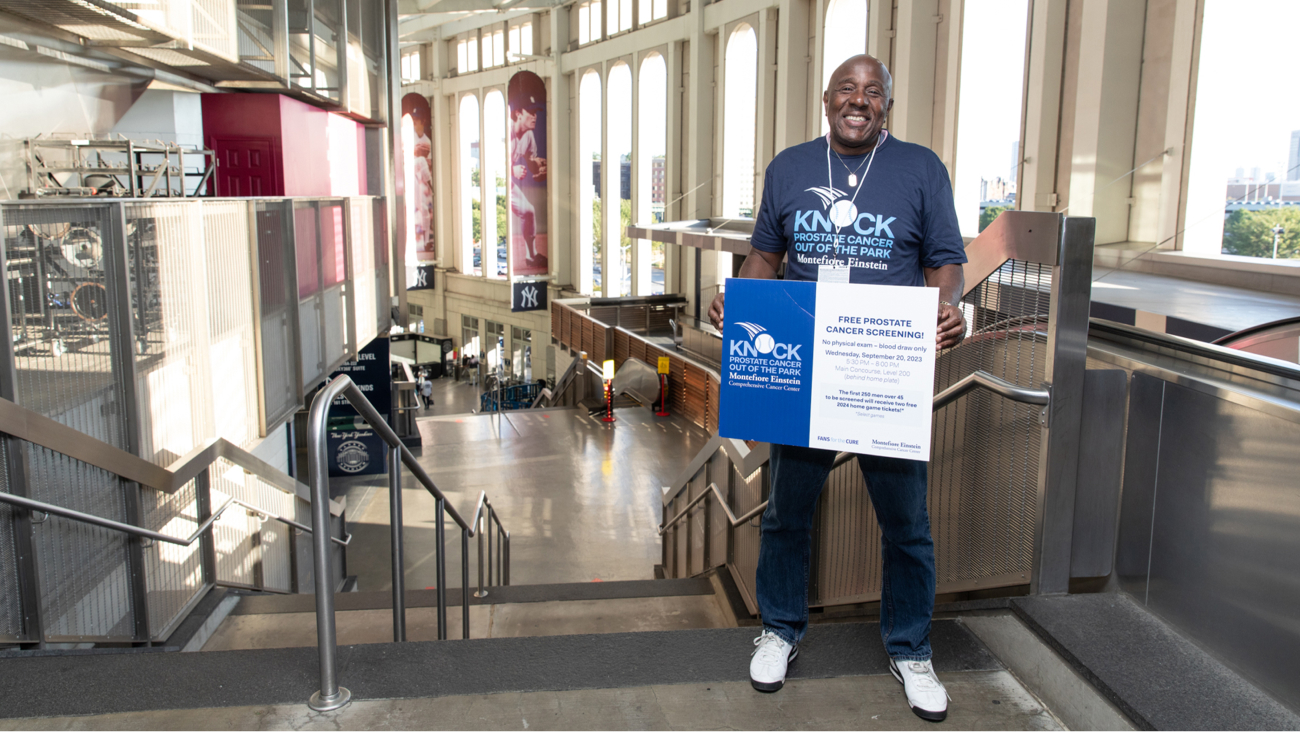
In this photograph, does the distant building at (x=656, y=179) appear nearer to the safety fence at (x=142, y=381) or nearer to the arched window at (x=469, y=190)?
the arched window at (x=469, y=190)

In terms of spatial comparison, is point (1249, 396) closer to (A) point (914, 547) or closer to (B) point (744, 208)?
(A) point (914, 547)

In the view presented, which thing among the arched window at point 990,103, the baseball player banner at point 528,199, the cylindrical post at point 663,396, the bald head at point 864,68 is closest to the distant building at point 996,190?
the arched window at point 990,103

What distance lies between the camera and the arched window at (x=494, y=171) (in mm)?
34438

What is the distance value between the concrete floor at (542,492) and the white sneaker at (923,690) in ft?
20.4

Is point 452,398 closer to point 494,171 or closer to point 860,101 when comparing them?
point 494,171

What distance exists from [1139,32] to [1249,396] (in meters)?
9.91

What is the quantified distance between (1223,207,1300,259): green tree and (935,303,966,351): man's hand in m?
5.97

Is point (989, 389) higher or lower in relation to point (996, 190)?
lower

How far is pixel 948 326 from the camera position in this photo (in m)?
2.10

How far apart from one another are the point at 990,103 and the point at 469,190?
26560 millimetres

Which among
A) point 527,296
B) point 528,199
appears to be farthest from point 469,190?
point 527,296

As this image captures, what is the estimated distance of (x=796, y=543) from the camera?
2.42 meters

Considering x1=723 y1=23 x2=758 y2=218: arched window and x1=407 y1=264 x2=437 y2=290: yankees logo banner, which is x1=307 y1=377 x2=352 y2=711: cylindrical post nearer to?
x1=723 y1=23 x2=758 y2=218: arched window

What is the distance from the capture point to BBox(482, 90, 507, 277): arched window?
1356 inches
